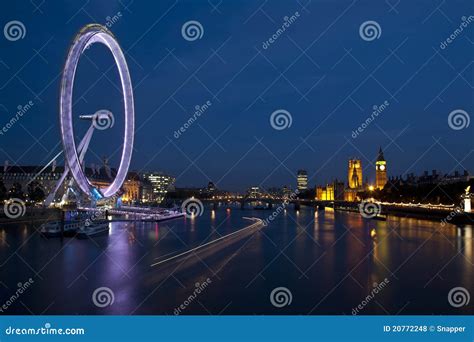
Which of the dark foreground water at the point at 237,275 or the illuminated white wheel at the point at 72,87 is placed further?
the illuminated white wheel at the point at 72,87

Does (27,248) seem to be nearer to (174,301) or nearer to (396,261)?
(174,301)

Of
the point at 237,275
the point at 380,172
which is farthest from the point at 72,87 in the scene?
the point at 380,172

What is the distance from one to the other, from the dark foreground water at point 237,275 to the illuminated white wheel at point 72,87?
1.91m

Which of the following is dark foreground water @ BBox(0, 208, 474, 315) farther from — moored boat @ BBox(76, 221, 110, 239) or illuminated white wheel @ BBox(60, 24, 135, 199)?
illuminated white wheel @ BBox(60, 24, 135, 199)

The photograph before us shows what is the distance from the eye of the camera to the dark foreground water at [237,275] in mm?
6336

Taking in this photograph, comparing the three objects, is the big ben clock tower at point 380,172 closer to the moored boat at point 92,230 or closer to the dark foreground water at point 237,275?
the dark foreground water at point 237,275

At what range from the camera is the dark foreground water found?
634 centimetres

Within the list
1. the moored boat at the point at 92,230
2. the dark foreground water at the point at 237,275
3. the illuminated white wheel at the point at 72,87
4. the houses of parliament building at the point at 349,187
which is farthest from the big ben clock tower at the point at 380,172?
the illuminated white wheel at the point at 72,87

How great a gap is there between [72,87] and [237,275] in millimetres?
5488

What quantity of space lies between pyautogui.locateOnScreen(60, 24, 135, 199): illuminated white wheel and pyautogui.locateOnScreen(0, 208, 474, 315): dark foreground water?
75.4 inches

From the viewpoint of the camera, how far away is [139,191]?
150ft

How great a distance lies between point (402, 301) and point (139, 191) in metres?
40.4

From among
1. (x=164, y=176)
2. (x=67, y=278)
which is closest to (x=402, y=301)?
(x=67, y=278)

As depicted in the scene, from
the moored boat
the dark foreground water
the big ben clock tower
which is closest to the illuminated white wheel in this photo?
the moored boat
